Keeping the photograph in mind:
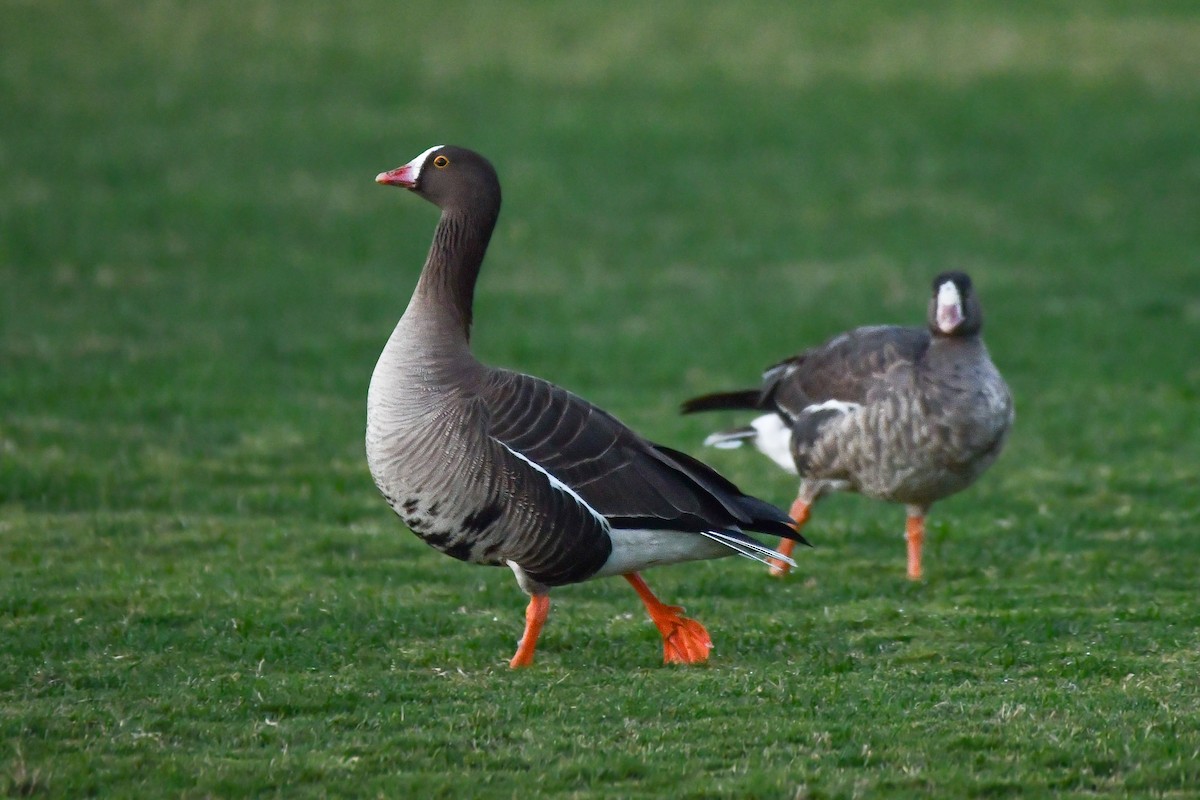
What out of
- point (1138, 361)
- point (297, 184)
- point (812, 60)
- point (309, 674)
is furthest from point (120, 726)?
point (812, 60)

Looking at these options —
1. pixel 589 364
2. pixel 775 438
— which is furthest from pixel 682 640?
pixel 589 364

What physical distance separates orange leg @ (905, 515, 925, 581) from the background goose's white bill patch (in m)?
1.27

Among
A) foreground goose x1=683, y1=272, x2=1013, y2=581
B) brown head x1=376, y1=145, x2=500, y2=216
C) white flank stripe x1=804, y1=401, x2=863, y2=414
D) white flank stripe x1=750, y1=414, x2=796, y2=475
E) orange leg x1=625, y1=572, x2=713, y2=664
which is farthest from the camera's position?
white flank stripe x1=750, y1=414, x2=796, y2=475

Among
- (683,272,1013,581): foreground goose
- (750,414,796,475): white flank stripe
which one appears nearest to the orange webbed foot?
(683,272,1013,581): foreground goose

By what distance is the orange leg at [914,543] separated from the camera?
33.9 feet

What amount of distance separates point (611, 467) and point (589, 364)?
9.36 m

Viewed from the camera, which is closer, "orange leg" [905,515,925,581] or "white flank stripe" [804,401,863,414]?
"orange leg" [905,515,925,581]

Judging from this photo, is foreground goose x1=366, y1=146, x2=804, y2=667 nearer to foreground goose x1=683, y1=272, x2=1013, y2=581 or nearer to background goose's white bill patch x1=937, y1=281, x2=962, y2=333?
foreground goose x1=683, y1=272, x2=1013, y2=581

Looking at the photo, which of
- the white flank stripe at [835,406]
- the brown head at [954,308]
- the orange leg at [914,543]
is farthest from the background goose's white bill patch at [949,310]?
the orange leg at [914,543]

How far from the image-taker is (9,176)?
23.4m

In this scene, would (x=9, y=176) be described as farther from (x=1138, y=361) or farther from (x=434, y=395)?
(x=434, y=395)

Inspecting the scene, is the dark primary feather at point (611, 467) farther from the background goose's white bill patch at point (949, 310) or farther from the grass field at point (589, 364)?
the background goose's white bill patch at point (949, 310)

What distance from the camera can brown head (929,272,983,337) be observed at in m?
10.4

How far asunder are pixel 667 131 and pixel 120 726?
20580 millimetres
